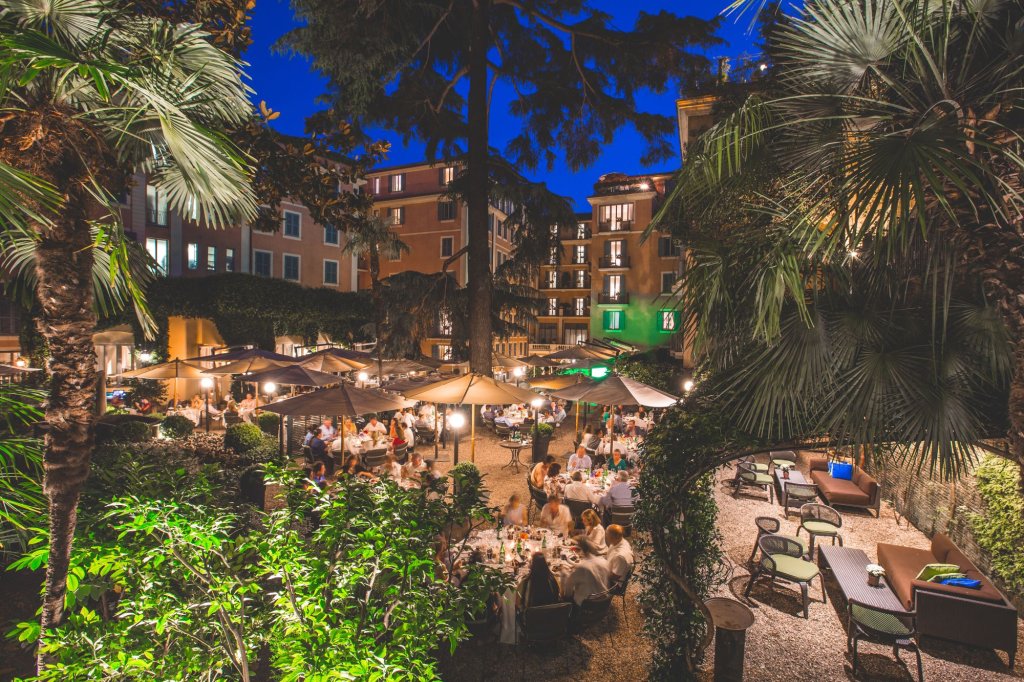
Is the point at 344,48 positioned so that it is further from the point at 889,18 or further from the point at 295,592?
the point at 295,592

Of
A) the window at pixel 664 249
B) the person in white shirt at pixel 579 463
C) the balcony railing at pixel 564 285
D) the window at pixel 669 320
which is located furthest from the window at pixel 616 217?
the person in white shirt at pixel 579 463

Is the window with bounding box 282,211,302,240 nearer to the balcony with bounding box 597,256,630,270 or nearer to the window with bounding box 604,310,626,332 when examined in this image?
the balcony with bounding box 597,256,630,270

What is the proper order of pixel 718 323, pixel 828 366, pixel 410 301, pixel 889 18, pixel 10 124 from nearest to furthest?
pixel 10 124
pixel 828 366
pixel 889 18
pixel 718 323
pixel 410 301

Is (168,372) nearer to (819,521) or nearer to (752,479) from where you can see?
(752,479)

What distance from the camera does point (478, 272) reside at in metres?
12.3

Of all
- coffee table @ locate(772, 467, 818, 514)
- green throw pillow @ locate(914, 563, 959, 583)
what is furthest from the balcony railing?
green throw pillow @ locate(914, 563, 959, 583)

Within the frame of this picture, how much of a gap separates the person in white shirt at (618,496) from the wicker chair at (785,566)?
2105 millimetres

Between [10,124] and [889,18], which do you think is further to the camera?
[889,18]

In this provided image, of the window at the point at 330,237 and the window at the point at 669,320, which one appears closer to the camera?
the window at the point at 669,320

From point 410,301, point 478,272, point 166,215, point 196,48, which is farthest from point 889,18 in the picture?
point 166,215

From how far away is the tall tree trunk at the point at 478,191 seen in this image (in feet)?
39.3

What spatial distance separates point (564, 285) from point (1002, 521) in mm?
44683

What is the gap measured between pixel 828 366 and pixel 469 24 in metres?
12.6

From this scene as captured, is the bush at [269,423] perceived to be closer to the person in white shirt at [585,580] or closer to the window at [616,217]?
the person in white shirt at [585,580]
